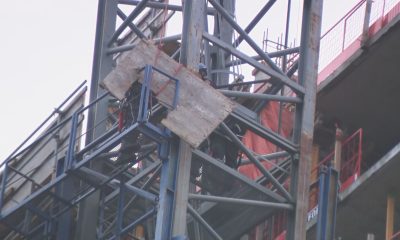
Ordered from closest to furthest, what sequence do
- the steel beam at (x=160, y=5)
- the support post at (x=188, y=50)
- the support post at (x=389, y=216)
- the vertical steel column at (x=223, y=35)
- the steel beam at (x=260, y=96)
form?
1. the support post at (x=188, y=50)
2. the steel beam at (x=260, y=96)
3. the vertical steel column at (x=223, y=35)
4. the steel beam at (x=160, y=5)
5. the support post at (x=389, y=216)

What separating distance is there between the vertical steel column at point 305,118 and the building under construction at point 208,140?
23 millimetres

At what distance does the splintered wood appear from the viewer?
3109 cm

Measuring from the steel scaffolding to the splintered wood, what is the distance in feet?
0.57

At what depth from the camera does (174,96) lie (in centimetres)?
3136

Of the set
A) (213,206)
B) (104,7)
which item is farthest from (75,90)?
(213,206)

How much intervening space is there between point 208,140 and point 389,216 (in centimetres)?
494

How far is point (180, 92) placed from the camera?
31.5 m

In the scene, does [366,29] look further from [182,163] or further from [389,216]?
[182,163]

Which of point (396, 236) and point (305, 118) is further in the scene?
point (396, 236)

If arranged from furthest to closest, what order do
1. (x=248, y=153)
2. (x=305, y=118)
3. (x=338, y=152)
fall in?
(x=338, y=152) < (x=305, y=118) < (x=248, y=153)

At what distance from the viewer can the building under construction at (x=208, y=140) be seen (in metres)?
31.5

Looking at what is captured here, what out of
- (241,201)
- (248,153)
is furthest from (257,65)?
(241,201)

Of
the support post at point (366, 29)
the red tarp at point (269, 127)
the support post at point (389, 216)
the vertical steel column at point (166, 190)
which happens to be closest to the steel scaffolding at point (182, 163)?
the vertical steel column at point (166, 190)

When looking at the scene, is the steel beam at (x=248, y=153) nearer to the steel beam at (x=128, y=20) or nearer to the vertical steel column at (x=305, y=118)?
the vertical steel column at (x=305, y=118)
